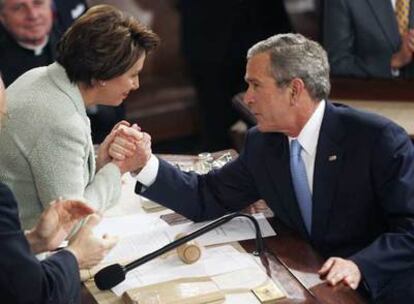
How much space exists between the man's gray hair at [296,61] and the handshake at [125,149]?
1.49 ft

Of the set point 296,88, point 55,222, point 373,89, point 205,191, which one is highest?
point 296,88

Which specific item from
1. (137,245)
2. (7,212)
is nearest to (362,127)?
(137,245)

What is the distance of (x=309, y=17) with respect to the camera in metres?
4.00

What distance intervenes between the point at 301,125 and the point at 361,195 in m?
0.27

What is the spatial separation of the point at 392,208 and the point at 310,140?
308 millimetres

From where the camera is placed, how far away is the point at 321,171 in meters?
2.12

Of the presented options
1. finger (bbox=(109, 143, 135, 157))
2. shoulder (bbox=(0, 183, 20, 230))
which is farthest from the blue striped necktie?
shoulder (bbox=(0, 183, 20, 230))

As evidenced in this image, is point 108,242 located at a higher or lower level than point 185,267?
higher

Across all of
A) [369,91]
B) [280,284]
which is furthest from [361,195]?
[369,91]

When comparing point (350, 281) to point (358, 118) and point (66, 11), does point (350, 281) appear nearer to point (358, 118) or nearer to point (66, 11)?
point (358, 118)

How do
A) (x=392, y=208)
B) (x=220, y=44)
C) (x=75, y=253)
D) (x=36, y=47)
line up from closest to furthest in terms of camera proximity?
(x=75, y=253), (x=392, y=208), (x=36, y=47), (x=220, y=44)

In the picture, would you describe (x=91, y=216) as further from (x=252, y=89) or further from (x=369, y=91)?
(x=369, y=91)

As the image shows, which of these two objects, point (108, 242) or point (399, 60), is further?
point (399, 60)

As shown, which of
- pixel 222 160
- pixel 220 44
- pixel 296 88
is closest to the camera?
pixel 296 88
